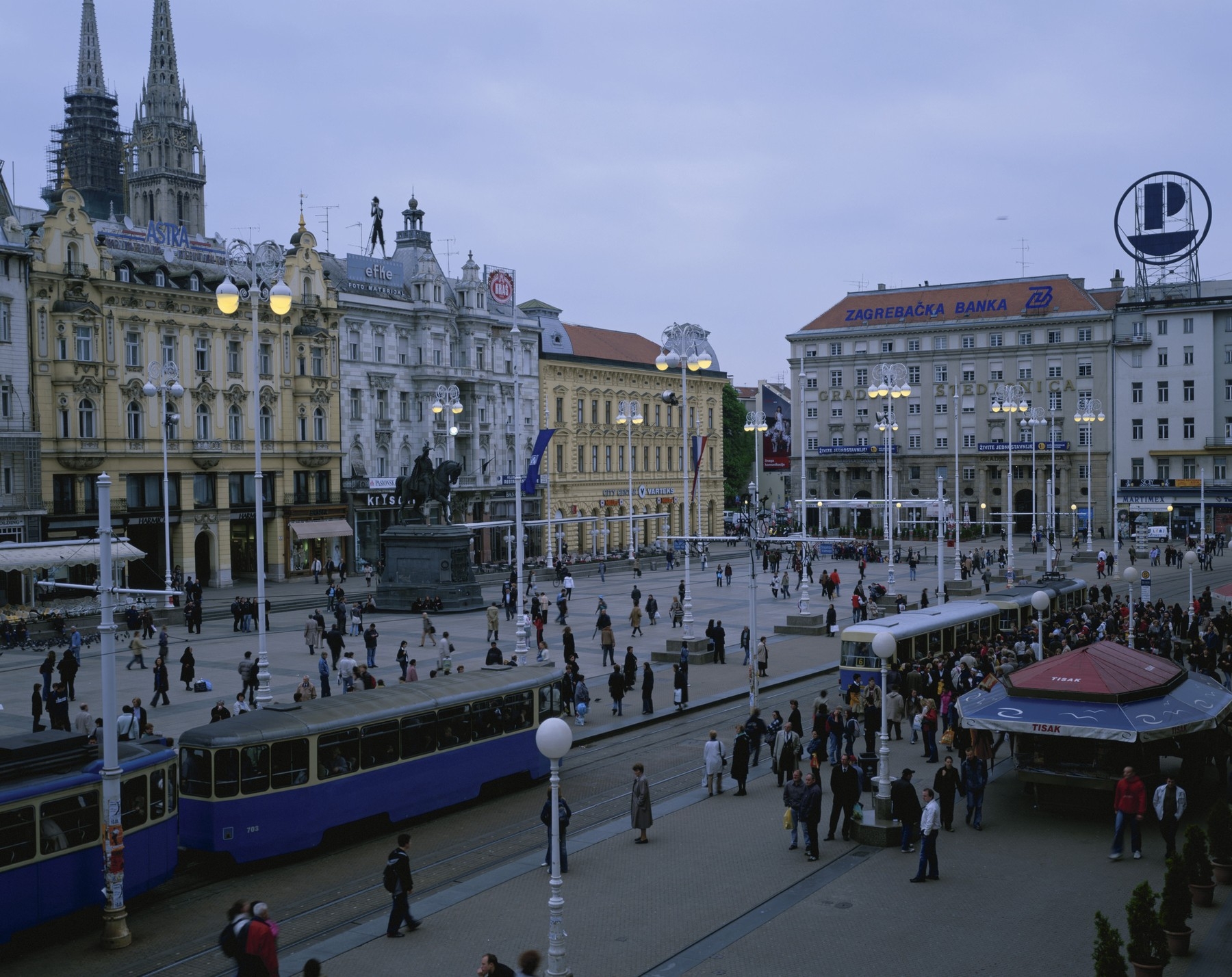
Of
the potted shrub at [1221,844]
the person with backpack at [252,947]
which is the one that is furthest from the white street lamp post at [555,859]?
the potted shrub at [1221,844]

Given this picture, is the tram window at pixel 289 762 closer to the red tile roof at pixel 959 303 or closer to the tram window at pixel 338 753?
the tram window at pixel 338 753

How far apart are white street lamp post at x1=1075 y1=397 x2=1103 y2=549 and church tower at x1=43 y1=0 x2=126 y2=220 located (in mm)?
90137

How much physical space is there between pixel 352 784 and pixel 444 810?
284cm

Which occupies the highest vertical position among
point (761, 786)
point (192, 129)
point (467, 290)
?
point (192, 129)

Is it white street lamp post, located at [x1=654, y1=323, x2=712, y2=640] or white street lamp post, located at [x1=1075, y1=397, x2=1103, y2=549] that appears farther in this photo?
white street lamp post, located at [x1=1075, y1=397, x2=1103, y2=549]

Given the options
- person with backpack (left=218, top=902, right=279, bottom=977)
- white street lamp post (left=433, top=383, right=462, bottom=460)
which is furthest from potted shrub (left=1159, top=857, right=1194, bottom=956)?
white street lamp post (left=433, top=383, right=462, bottom=460)

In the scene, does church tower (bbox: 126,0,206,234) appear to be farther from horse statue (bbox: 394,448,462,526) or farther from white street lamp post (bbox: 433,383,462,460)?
horse statue (bbox: 394,448,462,526)

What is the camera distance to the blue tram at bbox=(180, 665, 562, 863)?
53.7 ft

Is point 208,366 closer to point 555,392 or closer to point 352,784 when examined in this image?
point 555,392

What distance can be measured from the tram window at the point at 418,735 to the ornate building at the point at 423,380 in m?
45.5

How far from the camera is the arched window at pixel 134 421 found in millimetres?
56406

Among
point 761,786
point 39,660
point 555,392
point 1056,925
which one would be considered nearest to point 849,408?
point 555,392

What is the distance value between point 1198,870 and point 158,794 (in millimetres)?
13424

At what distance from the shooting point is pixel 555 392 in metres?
84.9
